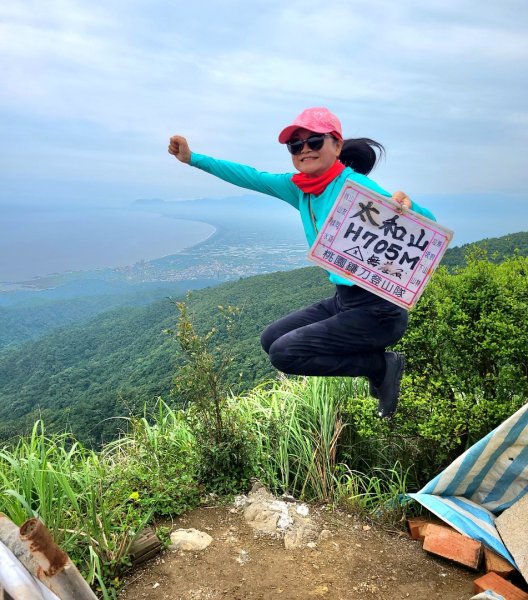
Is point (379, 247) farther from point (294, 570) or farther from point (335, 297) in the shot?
point (294, 570)

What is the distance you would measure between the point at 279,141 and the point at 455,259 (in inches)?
571

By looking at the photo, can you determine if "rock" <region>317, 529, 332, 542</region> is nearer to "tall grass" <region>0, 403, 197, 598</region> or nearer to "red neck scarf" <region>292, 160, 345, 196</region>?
"tall grass" <region>0, 403, 197, 598</region>

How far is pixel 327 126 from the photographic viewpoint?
2697 millimetres

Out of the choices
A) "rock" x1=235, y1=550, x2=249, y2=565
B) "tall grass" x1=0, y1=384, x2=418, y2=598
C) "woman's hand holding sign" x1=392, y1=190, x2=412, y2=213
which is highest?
"woman's hand holding sign" x1=392, y1=190, x2=412, y2=213

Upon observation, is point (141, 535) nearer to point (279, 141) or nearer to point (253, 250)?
point (279, 141)

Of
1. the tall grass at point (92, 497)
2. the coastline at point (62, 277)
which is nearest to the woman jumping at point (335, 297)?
the tall grass at point (92, 497)

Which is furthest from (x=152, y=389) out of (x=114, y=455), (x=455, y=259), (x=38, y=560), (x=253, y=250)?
(x=253, y=250)

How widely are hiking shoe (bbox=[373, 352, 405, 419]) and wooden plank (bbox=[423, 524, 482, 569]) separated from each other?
76 centimetres

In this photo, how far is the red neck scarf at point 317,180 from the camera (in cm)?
279

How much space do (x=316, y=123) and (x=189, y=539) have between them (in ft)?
8.14

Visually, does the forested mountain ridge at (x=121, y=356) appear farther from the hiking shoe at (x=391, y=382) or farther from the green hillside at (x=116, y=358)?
the hiking shoe at (x=391, y=382)

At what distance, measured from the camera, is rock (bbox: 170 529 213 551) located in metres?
3.05

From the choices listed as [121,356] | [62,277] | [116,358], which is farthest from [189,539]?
[62,277]

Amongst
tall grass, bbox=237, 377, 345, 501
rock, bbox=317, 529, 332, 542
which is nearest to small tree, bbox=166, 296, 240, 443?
tall grass, bbox=237, 377, 345, 501
